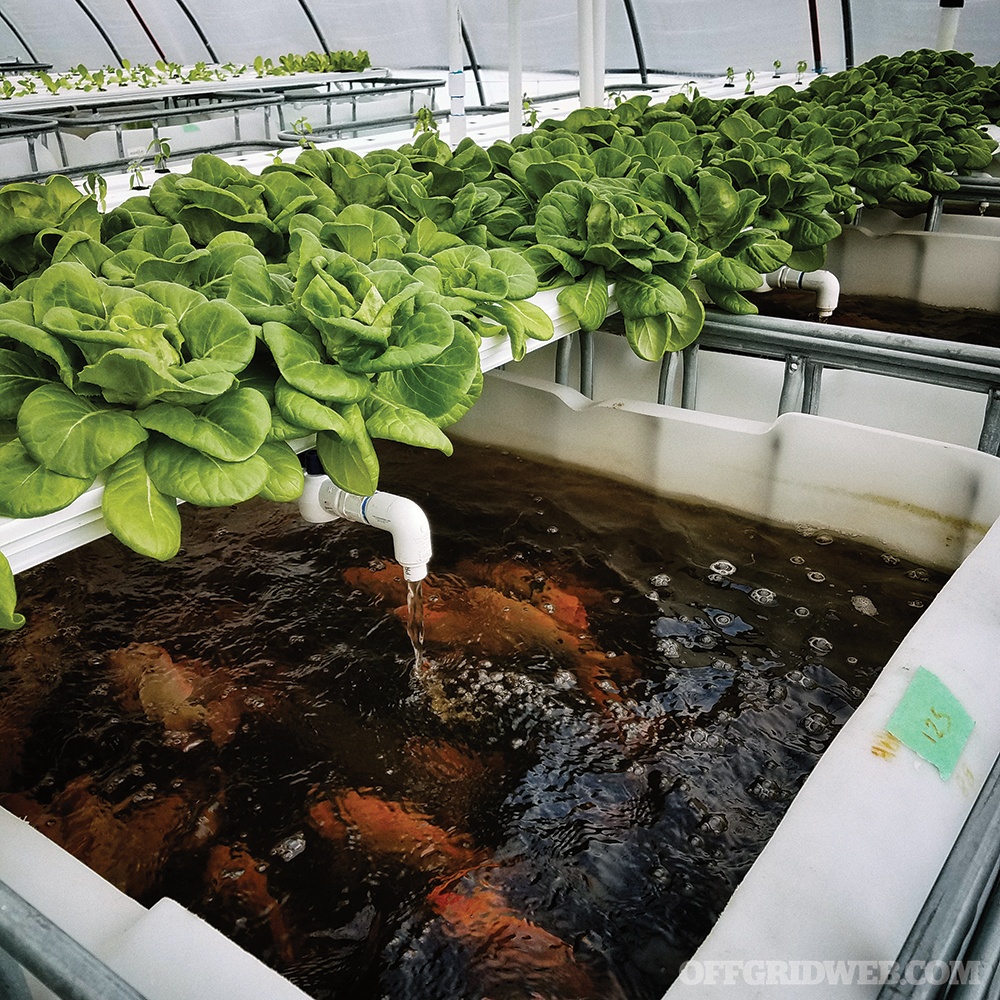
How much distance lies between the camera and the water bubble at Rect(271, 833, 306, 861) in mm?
1177

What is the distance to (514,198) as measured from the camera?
75.9 inches

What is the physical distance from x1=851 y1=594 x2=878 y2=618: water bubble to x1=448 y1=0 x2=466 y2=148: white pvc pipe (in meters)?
2.07

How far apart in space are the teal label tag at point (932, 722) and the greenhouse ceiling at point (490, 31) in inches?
197

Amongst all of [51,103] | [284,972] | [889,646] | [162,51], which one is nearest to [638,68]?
[51,103]

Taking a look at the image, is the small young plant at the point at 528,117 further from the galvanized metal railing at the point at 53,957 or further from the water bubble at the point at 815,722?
the galvanized metal railing at the point at 53,957

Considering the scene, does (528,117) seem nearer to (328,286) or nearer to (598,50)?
(598,50)

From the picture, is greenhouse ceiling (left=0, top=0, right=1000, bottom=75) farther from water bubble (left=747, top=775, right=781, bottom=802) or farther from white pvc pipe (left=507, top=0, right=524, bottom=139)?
water bubble (left=747, top=775, right=781, bottom=802)

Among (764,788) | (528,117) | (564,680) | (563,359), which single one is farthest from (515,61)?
(764,788)

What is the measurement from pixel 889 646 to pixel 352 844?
37.2 inches

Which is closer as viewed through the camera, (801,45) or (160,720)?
(160,720)

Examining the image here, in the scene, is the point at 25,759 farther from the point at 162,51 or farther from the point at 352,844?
the point at 162,51

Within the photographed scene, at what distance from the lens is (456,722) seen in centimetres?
139

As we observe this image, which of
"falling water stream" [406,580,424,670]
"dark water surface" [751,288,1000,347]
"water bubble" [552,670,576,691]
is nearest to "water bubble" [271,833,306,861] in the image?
"falling water stream" [406,580,424,670]

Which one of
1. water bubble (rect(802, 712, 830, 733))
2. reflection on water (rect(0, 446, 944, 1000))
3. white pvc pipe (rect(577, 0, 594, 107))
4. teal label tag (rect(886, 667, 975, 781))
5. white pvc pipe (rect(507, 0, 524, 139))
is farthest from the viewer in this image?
white pvc pipe (rect(507, 0, 524, 139))
